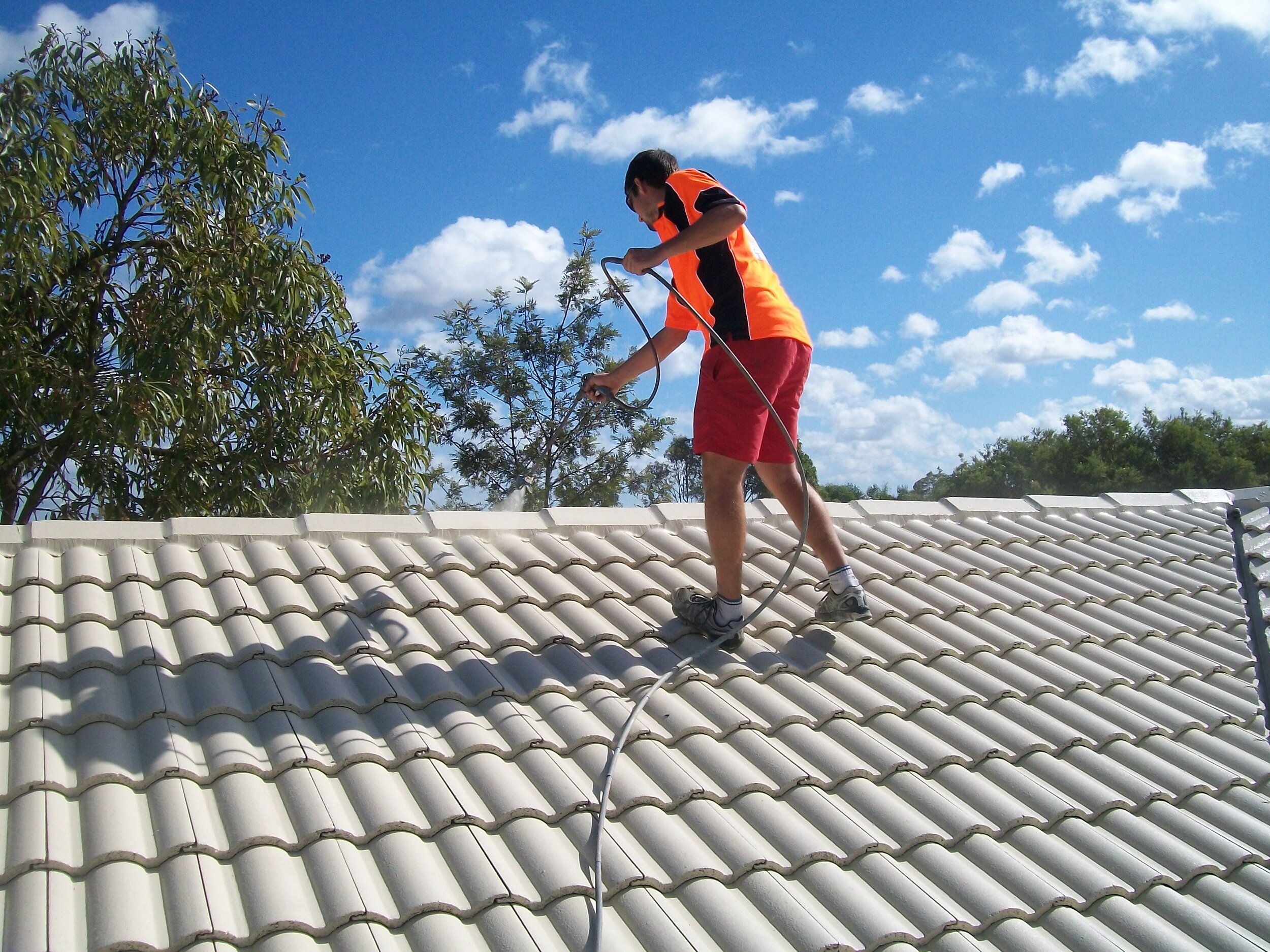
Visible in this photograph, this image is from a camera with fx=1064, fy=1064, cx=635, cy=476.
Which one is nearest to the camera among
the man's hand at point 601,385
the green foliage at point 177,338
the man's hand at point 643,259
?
the man's hand at point 643,259

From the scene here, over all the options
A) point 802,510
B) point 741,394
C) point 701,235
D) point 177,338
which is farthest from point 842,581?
point 177,338

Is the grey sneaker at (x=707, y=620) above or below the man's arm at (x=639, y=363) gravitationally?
below

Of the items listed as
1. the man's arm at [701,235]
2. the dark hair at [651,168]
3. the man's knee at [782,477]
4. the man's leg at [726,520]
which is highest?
the dark hair at [651,168]

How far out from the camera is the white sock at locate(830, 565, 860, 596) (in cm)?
347

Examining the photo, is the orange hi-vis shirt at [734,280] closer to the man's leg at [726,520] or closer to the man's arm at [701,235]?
the man's arm at [701,235]

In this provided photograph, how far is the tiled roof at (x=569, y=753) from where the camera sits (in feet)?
6.48

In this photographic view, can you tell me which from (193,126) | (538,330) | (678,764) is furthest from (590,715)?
(538,330)

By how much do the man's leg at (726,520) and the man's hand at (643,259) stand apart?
0.62 meters

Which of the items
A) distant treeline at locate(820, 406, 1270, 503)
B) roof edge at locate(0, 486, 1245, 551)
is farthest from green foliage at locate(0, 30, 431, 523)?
distant treeline at locate(820, 406, 1270, 503)

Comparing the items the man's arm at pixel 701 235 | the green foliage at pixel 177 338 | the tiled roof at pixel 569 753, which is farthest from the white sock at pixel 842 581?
the green foliage at pixel 177 338

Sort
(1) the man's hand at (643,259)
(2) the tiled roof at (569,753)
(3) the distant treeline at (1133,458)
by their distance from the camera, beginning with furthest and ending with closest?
(3) the distant treeline at (1133,458) → (1) the man's hand at (643,259) → (2) the tiled roof at (569,753)

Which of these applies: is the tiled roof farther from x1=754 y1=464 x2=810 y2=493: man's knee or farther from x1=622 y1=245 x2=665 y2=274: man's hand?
x1=622 y1=245 x2=665 y2=274: man's hand

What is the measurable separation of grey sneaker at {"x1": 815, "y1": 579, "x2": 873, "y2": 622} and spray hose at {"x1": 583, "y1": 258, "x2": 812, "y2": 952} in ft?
0.52

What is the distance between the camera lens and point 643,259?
3.16 meters
